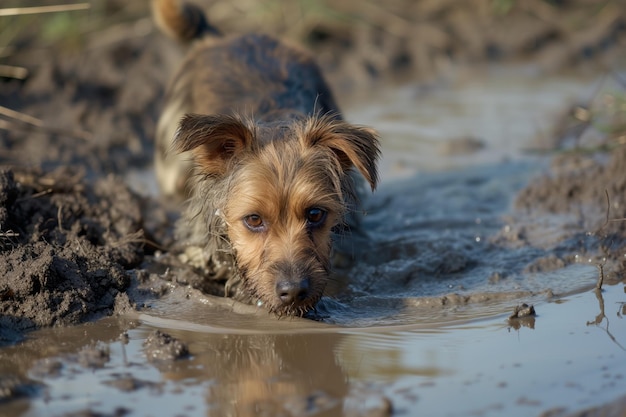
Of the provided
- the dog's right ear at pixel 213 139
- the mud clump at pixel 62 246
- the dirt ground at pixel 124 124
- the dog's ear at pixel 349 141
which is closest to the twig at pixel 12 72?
the dirt ground at pixel 124 124

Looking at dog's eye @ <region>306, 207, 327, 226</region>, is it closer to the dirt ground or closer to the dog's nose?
the dog's nose

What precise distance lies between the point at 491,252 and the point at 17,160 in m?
3.83

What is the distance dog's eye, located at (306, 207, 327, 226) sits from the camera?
495 centimetres

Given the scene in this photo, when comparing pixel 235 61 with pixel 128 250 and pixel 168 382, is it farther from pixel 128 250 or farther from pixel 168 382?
pixel 168 382

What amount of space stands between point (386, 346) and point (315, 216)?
95 cm

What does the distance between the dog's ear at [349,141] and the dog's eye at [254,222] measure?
21.2 inches

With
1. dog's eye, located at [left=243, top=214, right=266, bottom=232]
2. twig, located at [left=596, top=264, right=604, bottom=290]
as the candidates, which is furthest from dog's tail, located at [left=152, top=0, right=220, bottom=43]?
twig, located at [left=596, top=264, right=604, bottom=290]

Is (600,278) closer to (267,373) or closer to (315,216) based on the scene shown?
(315,216)

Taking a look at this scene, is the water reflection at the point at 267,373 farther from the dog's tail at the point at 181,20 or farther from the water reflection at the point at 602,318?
the dog's tail at the point at 181,20

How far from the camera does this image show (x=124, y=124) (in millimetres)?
8688

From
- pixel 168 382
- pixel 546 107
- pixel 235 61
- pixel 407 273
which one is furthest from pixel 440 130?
pixel 168 382

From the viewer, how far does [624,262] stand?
555 cm

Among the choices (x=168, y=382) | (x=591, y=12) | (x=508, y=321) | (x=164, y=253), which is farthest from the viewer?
(x=591, y=12)

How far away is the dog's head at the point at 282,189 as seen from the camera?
472 centimetres
